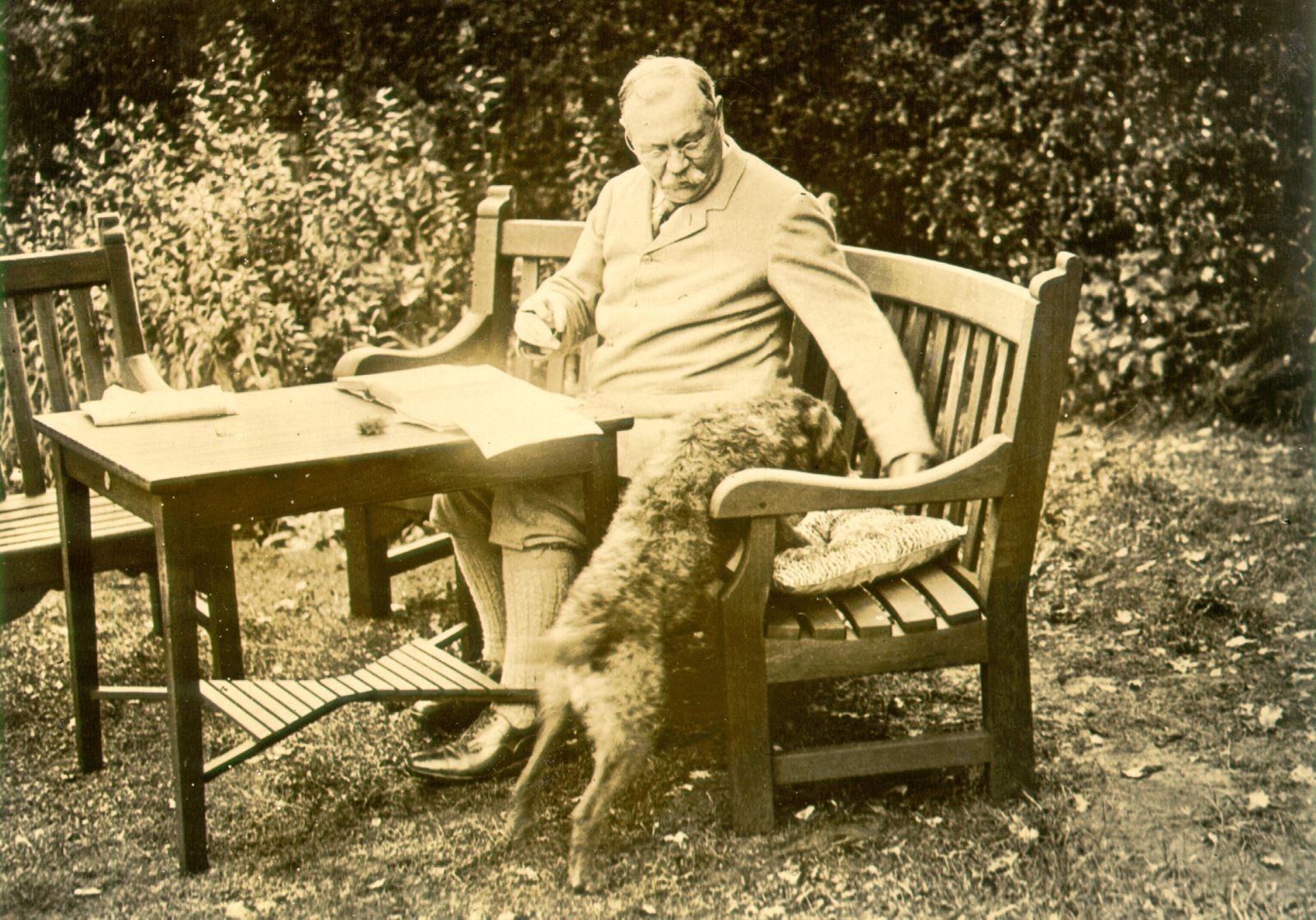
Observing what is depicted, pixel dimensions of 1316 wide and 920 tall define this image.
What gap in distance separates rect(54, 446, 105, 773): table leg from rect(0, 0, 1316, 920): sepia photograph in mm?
16

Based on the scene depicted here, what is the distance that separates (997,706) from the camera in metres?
3.80

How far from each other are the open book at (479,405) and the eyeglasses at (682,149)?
711 mm

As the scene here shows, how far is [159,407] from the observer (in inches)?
153

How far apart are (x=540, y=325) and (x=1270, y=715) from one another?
2.43 meters

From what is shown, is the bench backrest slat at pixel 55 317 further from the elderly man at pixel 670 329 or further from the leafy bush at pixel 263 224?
Answer: the leafy bush at pixel 263 224

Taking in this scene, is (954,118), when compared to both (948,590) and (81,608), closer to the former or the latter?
(948,590)

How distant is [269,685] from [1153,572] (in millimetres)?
3307

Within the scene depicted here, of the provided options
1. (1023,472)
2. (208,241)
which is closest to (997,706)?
(1023,472)

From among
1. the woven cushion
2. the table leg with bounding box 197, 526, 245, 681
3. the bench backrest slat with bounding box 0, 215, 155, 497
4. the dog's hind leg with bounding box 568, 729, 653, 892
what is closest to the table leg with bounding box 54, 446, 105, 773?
the table leg with bounding box 197, 526, 245, 681

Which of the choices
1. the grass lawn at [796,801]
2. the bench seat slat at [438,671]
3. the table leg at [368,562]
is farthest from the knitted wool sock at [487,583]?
the table leg at [368,562]

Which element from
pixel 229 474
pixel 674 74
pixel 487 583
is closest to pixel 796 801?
pixel 487 583

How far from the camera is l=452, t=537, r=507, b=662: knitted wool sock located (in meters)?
4.30

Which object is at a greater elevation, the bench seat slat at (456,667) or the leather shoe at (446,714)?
the bench seat slat at (456,667)

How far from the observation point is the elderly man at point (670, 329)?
401cm
